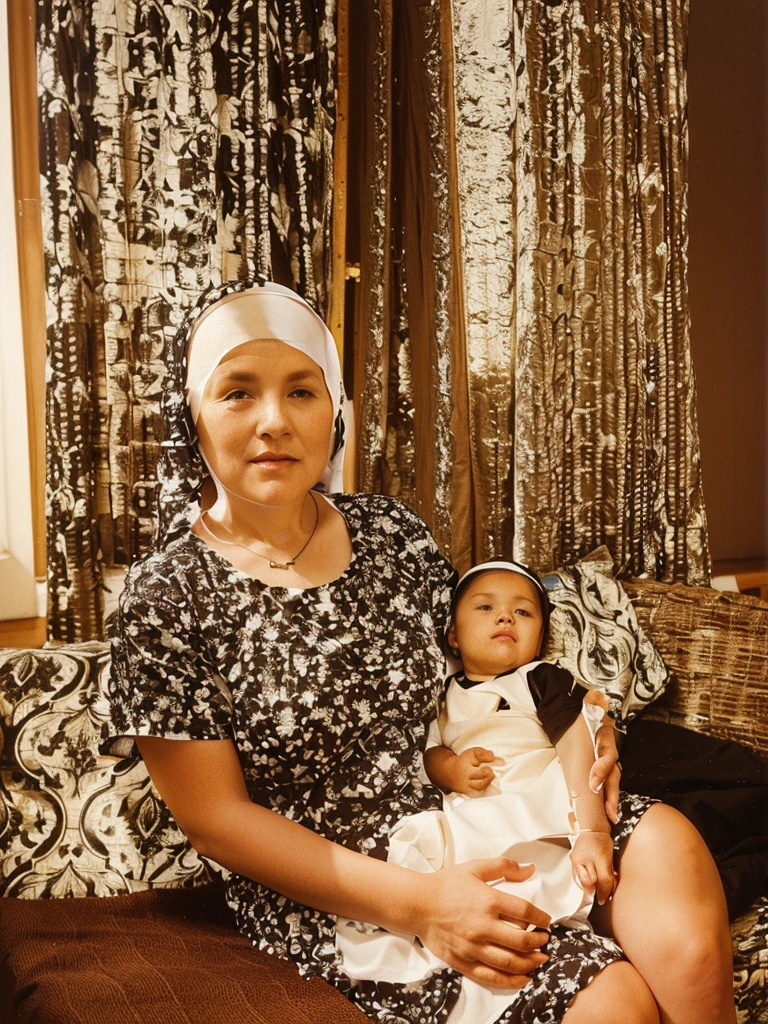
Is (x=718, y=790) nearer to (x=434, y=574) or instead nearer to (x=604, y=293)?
(x=434, y=574)

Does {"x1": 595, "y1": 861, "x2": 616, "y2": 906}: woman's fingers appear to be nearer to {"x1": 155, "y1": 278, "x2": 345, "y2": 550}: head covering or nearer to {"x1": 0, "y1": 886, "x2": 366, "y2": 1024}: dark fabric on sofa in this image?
{"x1": 0, "y1": 886, "x2": 366, "y2": 1024}: dark fabric on sofa

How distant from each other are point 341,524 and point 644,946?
0.76m

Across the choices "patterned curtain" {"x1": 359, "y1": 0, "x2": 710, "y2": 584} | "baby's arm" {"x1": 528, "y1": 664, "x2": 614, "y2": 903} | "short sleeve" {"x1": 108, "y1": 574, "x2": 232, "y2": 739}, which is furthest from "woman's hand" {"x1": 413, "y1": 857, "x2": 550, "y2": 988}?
"patterned curtain" {"x1": 359, "y1": 0, "x2": 710, "y2": 584}

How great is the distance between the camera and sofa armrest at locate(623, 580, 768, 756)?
2.03 meters

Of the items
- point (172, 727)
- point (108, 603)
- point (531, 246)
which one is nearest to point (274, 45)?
point (531, 246)

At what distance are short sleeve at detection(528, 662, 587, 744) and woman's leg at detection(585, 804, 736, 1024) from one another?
0.20 metres

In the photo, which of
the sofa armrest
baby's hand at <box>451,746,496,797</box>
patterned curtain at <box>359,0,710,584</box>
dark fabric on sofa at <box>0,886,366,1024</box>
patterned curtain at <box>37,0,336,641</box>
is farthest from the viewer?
patterned curtain at <box>359,0,710,584</box>

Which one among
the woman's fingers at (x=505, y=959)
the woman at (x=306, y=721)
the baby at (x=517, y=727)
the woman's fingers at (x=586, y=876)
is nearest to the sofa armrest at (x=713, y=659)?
the baby at (x=517, y=727)

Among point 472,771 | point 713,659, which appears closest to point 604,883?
point 472,771

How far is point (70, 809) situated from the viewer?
156 centimetres

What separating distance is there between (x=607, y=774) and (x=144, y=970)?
713 mm

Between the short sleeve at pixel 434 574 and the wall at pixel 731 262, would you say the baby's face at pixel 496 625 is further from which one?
the wall at pixel 731 262

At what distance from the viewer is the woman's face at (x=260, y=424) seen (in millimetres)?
1288

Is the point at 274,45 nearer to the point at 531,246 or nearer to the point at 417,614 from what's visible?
the point at 531,246
